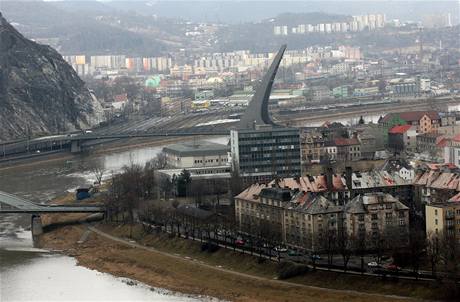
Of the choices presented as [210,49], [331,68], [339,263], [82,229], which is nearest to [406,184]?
[339,263]

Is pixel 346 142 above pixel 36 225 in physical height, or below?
above

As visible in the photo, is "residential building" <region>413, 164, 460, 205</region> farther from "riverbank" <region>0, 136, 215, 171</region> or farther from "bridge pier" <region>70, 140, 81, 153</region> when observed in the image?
"bridge pier" <region>70, 140, 81, 153</region>

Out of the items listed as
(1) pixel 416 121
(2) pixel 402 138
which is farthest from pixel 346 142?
(1) pixel 416 121

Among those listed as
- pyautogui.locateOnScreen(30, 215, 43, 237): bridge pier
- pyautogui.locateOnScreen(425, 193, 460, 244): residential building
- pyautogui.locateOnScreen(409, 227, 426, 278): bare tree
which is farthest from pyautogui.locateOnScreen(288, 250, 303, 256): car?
pyautogui.locateOnScreen(30, 215, 43, 237): bridge pier

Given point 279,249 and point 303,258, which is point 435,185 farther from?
point 303,258

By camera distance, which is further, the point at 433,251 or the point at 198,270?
the point at 198,270

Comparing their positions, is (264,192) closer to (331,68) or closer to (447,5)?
(331,68)
